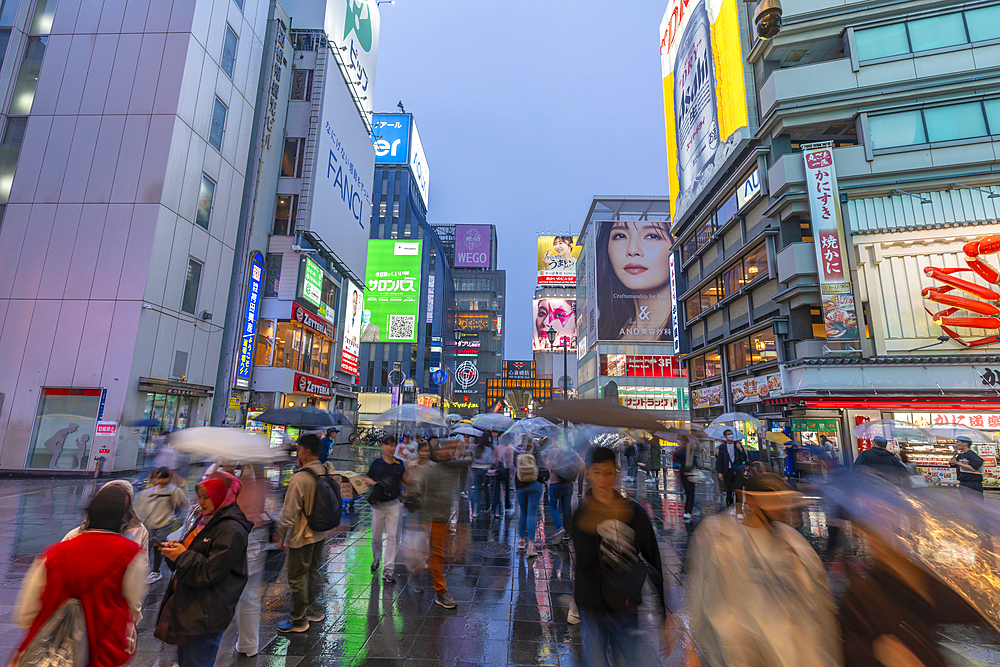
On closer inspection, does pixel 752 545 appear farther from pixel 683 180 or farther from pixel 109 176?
pixel 683 180

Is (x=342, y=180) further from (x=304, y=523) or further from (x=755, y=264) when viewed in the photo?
(x=304, y=523)

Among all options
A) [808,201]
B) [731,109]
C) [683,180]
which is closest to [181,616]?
[808,201]

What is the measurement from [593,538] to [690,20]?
43031mm

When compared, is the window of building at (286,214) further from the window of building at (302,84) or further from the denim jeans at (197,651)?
the denim jeans at (197,651)

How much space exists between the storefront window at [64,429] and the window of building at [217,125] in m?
12.1

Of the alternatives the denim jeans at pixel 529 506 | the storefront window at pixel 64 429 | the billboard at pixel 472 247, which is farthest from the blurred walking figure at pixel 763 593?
the billboard at pixel 472 247

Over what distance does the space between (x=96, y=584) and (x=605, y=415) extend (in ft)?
16.3

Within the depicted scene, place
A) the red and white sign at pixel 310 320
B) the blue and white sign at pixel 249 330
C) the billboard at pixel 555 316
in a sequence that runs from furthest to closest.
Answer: the billboard at pixel 555 316, the red and white sign at pixel 310 320, the blue and white sign at pixel 249 330

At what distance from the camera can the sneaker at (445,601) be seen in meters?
5.63

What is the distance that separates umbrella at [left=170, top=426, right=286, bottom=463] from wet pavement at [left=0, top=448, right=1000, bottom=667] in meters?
1.85

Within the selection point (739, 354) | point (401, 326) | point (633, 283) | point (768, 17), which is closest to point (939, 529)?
point (768, 17)

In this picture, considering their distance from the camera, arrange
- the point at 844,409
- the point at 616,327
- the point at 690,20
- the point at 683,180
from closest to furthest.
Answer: the point at 844,409, the point at 690,20, the point at 683,180, the point at 616,327

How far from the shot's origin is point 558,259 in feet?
309

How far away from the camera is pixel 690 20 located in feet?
117
